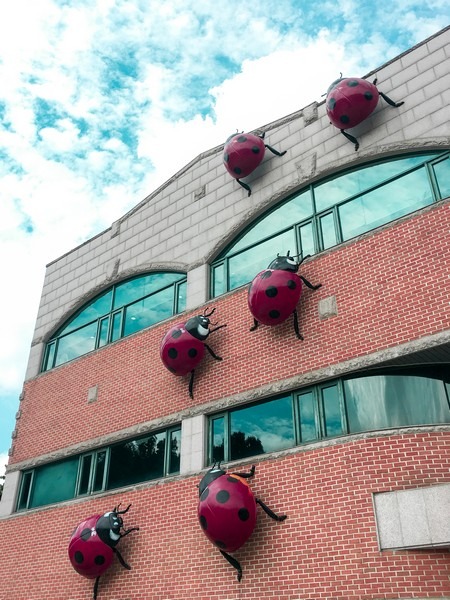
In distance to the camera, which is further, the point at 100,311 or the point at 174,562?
the point at 100,311

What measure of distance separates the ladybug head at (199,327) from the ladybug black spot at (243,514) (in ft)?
12.7

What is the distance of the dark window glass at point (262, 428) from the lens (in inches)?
432

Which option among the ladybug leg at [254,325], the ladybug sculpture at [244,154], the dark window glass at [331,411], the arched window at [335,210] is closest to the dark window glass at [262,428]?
the dark window glass at [331,411]

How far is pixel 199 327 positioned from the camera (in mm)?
12383

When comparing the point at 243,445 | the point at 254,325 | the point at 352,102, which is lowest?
the point at 243,445

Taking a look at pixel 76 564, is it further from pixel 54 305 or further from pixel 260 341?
pixel 54 305

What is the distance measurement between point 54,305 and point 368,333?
431 inches

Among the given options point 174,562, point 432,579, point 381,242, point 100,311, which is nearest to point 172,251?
point 100,311

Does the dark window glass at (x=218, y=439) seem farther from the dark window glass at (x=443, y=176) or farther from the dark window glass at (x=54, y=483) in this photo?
the dark window glass at (x=443, y=176)

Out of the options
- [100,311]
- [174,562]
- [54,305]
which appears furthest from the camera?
[54,305]

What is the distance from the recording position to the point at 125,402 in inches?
555

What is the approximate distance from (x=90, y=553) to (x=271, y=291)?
19.9ft

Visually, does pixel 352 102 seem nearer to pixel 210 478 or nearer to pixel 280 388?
pixel 280 388

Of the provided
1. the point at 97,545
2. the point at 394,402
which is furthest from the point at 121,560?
the point at 394,402
